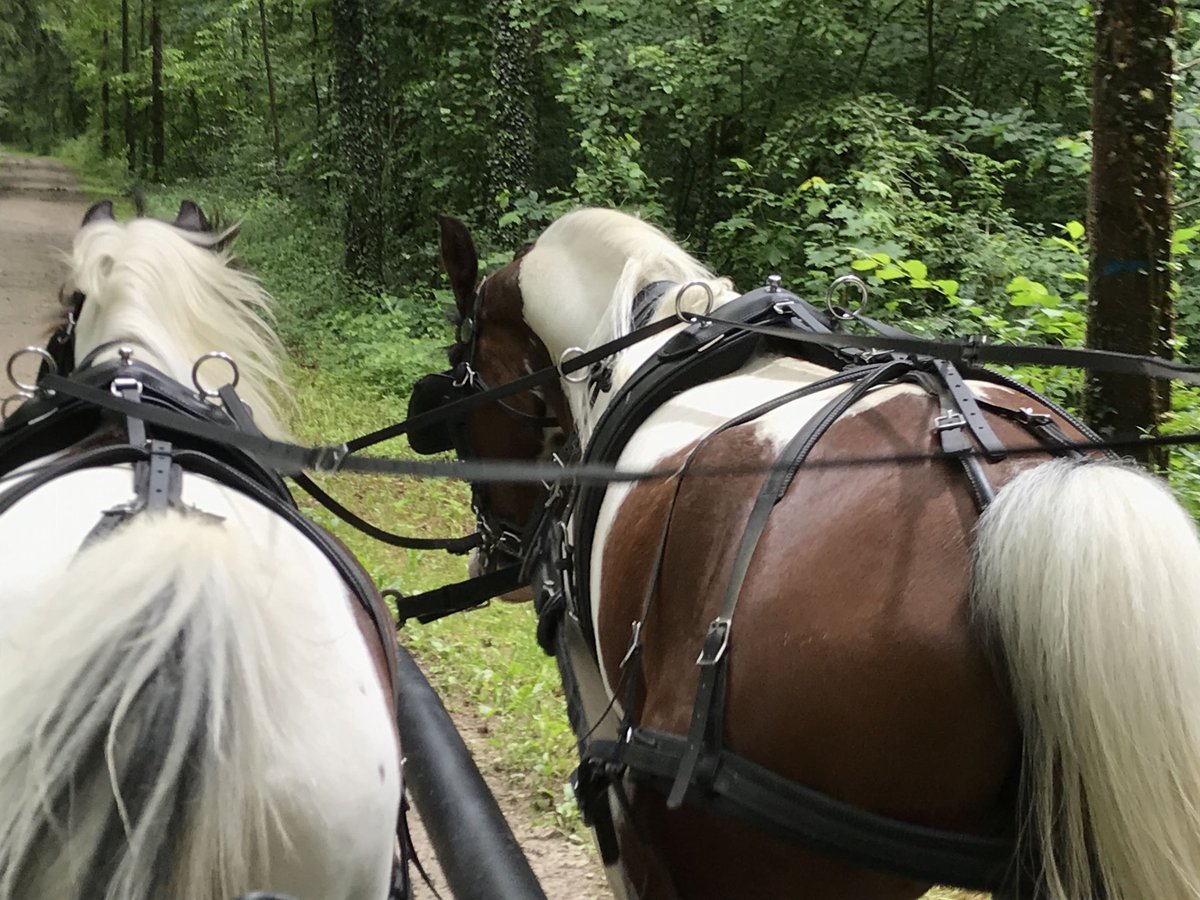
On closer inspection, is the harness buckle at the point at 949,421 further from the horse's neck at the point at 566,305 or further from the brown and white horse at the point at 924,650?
the horse's neck at the point at 566,305

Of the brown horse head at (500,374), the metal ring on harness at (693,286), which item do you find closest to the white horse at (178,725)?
the metal ring on harness at (693,286)

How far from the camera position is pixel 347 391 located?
24.8ft

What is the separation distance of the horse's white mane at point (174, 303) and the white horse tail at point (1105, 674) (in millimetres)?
1583

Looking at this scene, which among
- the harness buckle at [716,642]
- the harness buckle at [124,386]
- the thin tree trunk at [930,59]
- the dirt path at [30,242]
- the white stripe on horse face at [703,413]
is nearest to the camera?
the harness buckle at [716,642]

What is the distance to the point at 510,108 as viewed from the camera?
8211mm

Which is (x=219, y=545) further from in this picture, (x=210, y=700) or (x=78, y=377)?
(x=78, y=377)

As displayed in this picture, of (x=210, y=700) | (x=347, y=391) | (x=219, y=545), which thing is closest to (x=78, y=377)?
(x=219, y=545)

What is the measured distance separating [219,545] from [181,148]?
25.9m

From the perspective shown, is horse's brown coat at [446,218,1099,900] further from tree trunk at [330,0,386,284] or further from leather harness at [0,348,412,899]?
tree trunk at [330,0,386,284]

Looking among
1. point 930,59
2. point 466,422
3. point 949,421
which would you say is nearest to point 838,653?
point 949,421

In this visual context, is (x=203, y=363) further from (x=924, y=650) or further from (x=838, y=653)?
(x=924, y=650)

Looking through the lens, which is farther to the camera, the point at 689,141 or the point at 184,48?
the point at 184,48

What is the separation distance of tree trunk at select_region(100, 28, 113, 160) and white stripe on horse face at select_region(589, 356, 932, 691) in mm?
26792

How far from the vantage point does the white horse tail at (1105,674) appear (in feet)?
3.89
